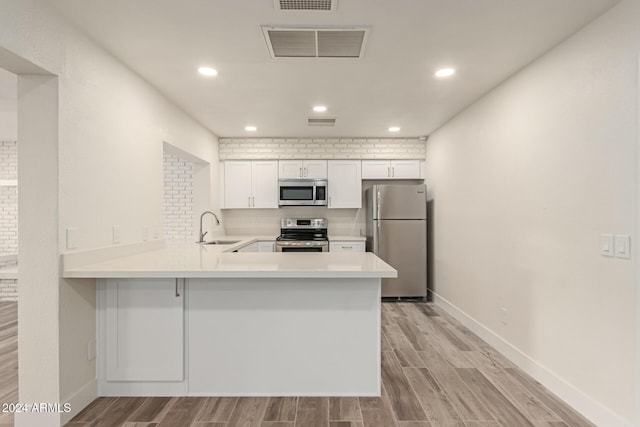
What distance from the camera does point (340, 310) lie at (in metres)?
2.20

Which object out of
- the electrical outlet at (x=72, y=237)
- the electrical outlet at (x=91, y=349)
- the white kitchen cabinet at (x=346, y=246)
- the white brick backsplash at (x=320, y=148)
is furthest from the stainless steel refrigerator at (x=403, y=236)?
the electrical outlet at (x=72, y=237)

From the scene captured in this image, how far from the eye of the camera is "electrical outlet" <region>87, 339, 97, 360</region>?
2.14m

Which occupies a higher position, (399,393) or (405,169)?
(405,169)

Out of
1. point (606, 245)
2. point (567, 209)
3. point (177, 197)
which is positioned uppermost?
point (177, 197)

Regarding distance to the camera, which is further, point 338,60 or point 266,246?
point 266,246

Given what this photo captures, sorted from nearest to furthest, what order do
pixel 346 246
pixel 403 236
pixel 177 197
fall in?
pixel 403 236, pixel 346 246, pixel 177 197

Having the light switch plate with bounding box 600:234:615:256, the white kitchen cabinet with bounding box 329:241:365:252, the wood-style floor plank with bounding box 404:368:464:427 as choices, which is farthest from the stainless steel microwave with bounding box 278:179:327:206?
the light switch plate with bounding box 600:234:615:256

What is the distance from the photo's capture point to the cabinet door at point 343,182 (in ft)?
16.9

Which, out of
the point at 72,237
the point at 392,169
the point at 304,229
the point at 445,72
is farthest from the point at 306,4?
the point at 304,229

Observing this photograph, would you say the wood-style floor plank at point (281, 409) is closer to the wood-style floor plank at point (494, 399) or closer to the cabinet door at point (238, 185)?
the wood-style floor plank at point (494, 399)

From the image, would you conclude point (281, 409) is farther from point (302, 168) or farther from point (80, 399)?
point (302, 168)

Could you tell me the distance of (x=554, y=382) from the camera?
227 cm

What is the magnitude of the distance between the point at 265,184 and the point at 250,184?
0.24m

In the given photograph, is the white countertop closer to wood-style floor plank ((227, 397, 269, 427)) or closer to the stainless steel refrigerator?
wood-style floor plank ((227, 397, 269, 427))
